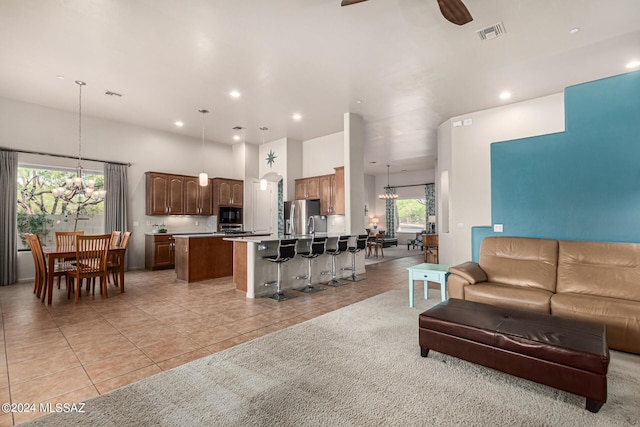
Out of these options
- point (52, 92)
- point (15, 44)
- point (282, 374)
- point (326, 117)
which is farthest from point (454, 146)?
point (52, 92)

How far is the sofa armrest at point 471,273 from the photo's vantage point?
12.6 feet

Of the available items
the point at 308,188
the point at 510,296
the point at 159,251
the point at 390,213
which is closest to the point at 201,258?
the point at 159,251

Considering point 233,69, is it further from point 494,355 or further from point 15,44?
point 494,355

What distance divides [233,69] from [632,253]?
18.3 feet

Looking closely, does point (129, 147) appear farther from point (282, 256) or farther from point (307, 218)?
point (282, 256)

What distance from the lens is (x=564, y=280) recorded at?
3.62m

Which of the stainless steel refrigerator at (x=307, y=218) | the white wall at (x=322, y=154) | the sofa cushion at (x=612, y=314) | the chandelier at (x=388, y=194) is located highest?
the white wall at (x=322, y=154)

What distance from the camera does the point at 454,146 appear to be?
655 cm

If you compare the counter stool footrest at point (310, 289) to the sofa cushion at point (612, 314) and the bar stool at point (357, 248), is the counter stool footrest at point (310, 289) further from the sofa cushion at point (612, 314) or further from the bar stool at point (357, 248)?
the sofa cushion at point (612, 314)

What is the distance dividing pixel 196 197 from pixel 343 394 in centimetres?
744

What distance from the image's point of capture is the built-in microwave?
8.73 metres

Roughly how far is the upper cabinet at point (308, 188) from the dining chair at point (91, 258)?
15.6 ft

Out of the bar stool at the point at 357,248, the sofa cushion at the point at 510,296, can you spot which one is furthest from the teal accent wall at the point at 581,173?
the bar stool at the point at 357,248

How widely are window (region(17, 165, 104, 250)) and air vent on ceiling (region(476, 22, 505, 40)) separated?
8.15 m
